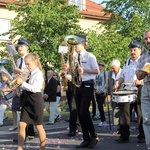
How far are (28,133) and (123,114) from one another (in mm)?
2176

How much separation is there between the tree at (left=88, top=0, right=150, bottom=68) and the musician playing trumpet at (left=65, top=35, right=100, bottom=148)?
20433mm

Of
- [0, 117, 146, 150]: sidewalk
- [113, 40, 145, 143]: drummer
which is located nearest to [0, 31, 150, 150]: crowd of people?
[113, 40, 145, 143]: drummer

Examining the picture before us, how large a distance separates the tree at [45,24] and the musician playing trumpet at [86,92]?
15085mm

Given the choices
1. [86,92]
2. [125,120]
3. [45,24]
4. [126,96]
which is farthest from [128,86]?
[45,24]

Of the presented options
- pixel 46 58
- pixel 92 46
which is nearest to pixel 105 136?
pixel 46 58

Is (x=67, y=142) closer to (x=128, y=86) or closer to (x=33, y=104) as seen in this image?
(x=128, y=86)

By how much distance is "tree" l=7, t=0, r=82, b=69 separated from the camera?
23609mm

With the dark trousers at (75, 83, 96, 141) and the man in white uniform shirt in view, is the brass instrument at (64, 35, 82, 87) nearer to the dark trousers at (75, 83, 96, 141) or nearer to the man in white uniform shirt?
the dark trousers at (75, 83, 96, 141)

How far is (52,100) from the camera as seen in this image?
47.7 feet

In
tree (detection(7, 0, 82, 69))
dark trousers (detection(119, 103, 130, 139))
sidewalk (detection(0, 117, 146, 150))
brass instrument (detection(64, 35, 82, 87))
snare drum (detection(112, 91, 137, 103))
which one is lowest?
sidewalk (detection(0, 117, 146, 150))

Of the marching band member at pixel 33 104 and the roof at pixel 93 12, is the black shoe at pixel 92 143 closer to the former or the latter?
the marching band member at pixel 33 104

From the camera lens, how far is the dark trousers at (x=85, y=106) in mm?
8359

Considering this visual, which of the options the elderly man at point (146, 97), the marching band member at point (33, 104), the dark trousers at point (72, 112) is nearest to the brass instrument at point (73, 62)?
the marching band member at point (33, 104)

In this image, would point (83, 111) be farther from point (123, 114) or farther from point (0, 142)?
point (0, 142)
